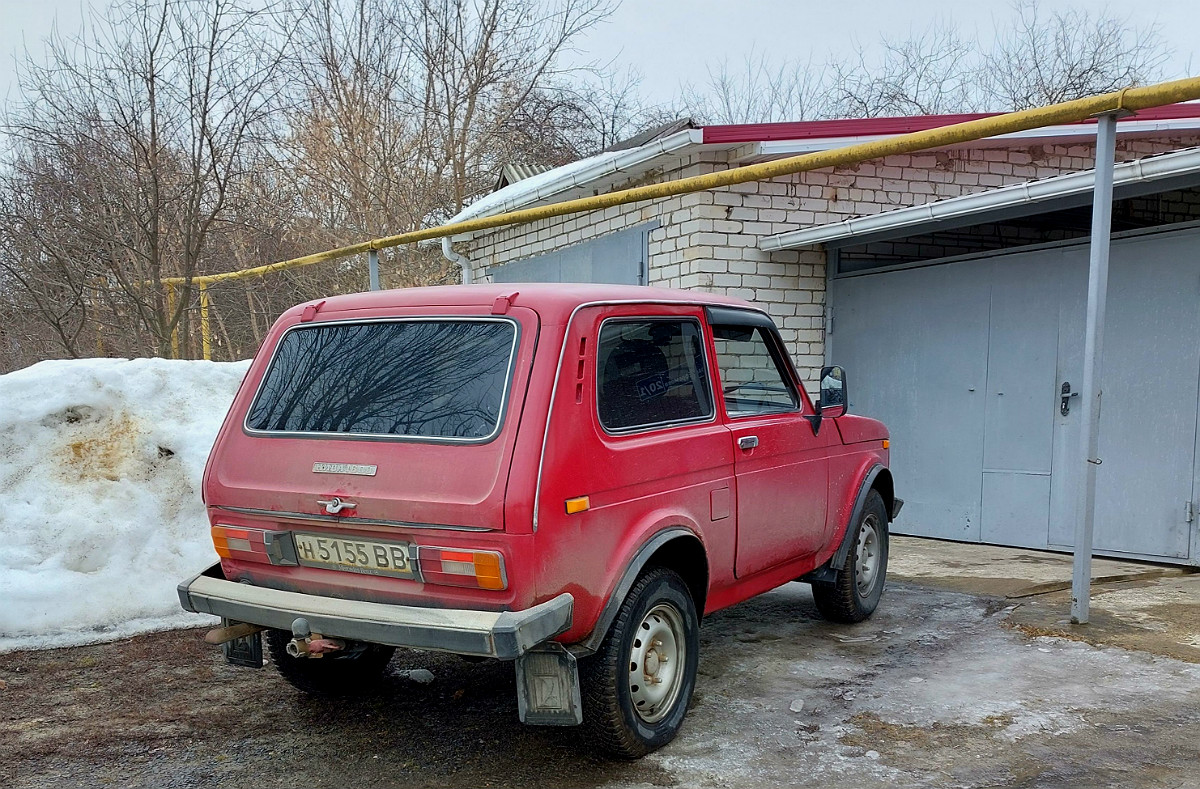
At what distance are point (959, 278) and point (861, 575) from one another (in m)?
3.40

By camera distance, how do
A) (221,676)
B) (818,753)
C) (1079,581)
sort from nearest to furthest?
1. (818,753)
2. (221,676)
3. (1079,581)

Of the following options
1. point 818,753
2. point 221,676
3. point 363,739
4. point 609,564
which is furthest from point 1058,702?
point 221,676

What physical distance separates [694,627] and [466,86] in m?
16.8

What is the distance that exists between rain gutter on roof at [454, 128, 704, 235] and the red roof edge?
19 centimetres

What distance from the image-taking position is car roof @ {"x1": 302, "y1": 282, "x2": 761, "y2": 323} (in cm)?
341

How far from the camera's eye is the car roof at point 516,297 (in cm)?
341

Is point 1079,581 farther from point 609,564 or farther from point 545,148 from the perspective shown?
point 545,148

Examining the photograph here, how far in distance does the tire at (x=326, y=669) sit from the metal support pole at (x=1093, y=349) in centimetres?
364

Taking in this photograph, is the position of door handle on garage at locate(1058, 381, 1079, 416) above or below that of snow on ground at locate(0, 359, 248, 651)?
above

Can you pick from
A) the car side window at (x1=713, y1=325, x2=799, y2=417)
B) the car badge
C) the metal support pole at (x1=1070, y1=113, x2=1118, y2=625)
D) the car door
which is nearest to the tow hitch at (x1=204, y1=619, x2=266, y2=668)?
the car badge

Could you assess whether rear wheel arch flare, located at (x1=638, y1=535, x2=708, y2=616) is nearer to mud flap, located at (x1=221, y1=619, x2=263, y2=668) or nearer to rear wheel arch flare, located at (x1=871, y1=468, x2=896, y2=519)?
mud flap, located at (x1=221, y1=619, x2=263, y2=668)

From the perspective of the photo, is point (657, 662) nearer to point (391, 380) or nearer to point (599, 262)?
point (391, 380)

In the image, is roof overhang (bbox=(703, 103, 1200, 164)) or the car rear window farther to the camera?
roof overhang (bbox=(703, 103, 1200, 164))

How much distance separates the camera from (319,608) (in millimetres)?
3244
